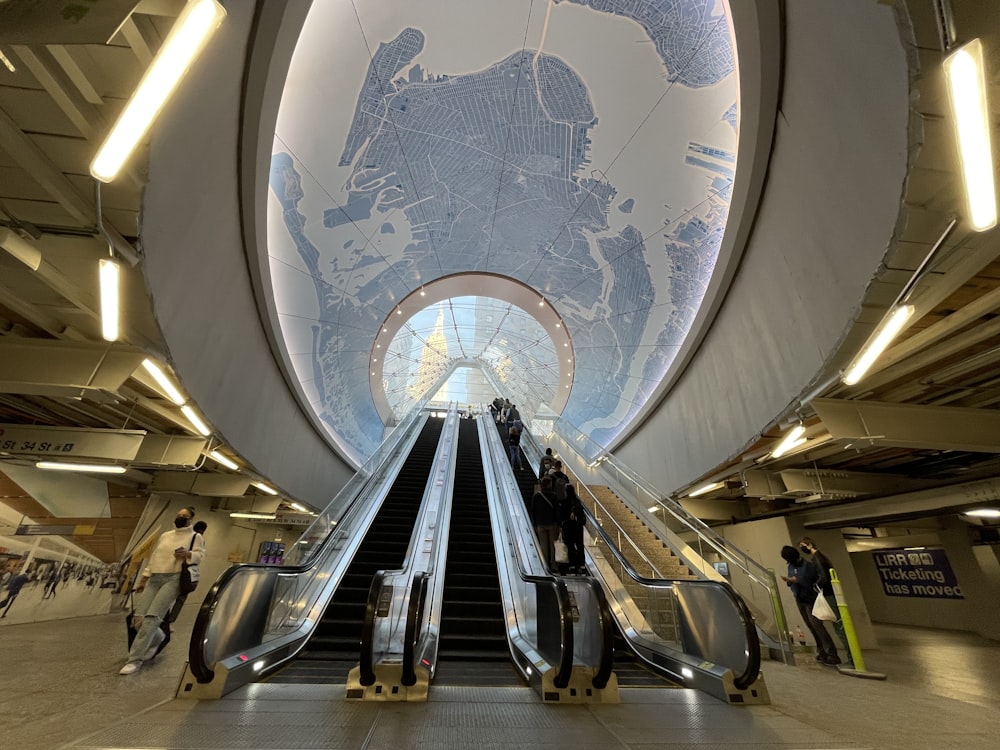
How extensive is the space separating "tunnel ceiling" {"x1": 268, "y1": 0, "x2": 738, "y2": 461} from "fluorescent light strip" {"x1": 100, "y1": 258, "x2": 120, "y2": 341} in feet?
13.6

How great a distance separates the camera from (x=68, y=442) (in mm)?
6297

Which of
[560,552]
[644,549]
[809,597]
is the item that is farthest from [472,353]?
[809,597]

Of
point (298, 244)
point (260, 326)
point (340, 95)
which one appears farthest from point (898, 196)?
point (298, 244)

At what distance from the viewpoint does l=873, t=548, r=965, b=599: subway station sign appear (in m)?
11.6

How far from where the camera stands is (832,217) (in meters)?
3.90

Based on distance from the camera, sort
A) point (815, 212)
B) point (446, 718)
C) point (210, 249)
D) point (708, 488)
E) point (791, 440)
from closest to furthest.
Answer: point (446, 718) < point (815, 212) < point (210, 249) < point (791, 440) < point (708, 488)

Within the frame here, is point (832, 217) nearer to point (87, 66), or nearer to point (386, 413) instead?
point (87, 66)

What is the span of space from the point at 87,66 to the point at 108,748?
3544mm

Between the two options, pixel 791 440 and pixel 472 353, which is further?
pixel 472 353

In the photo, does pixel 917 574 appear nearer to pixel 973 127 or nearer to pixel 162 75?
pixel 973 127

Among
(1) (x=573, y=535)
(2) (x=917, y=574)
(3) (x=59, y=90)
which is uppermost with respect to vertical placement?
(3) (x=59, y=90)

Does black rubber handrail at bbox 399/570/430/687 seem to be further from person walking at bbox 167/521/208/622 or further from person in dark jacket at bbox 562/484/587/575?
person in dark jacket at bbox 562/484/587/575

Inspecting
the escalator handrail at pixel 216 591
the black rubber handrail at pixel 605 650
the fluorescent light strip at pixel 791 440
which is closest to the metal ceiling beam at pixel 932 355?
Result: the fluorescent light strip at pixel 791 440

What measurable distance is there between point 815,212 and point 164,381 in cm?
720
